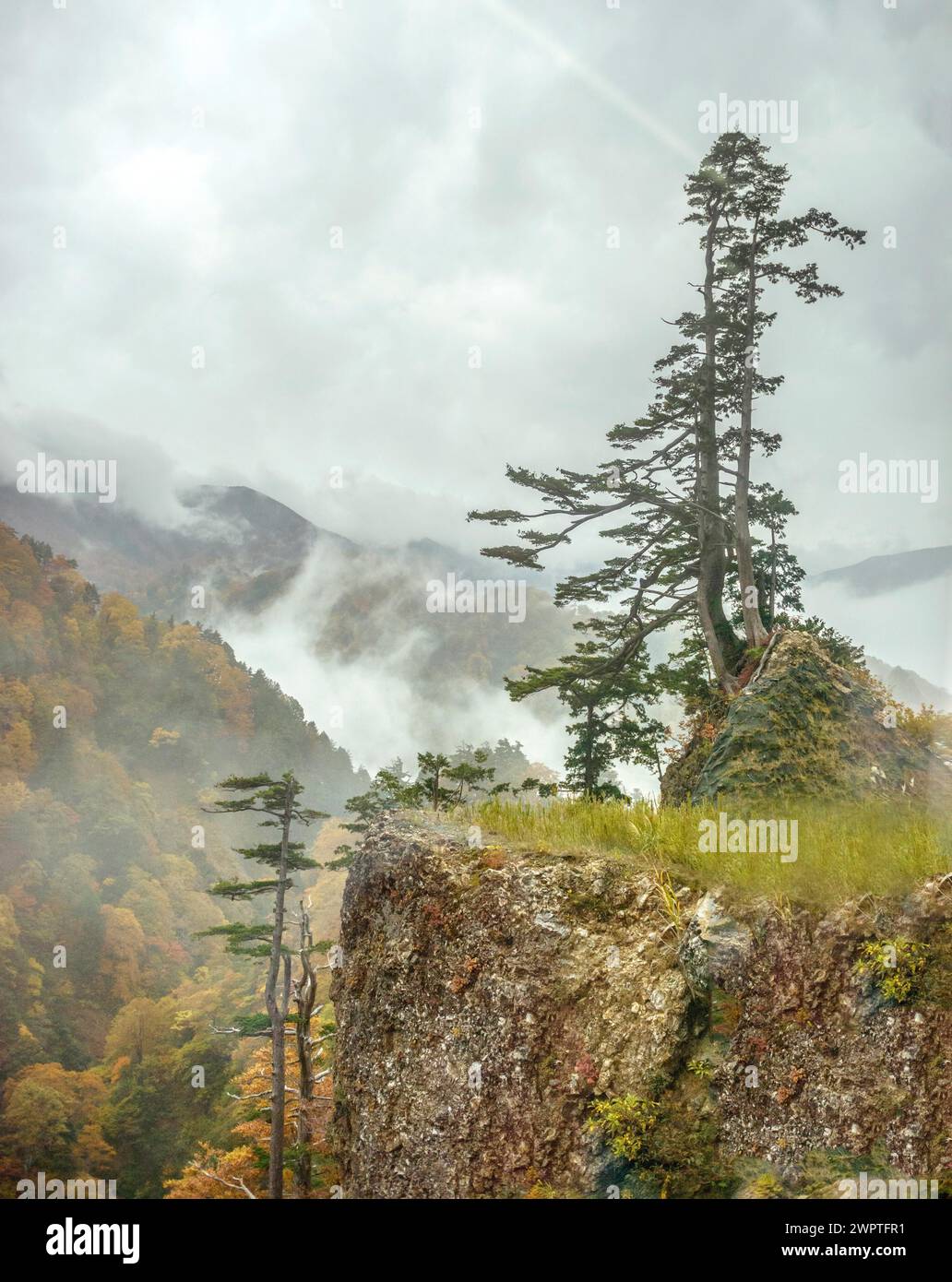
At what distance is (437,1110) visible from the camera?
29.2ft

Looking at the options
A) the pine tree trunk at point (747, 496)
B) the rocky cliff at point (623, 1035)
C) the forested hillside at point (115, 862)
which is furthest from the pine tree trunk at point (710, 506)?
the forested hillside at point (115, 862)

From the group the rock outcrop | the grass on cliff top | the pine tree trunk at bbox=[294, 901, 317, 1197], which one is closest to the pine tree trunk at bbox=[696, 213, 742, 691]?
the rock outcrop

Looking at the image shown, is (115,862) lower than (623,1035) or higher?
lower

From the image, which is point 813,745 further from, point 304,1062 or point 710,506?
point 304,1062

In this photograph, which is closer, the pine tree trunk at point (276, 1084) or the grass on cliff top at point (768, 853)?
the grass on cliff top at point (768, 853)

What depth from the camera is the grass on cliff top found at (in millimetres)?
7656

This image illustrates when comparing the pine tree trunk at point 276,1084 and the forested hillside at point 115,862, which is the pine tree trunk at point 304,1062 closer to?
the pine tree trunk at point 276,1084

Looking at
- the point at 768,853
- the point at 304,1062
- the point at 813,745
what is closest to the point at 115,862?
the point at 304,1062

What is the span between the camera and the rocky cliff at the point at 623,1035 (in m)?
7.07

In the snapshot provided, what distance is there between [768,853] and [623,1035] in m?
2.31

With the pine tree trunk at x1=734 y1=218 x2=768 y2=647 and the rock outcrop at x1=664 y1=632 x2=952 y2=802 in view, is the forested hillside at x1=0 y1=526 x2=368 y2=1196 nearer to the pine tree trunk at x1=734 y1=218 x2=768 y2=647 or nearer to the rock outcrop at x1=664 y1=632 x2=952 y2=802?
the pine tree trunk at x1=734 y1=218 x2=768 y2=647

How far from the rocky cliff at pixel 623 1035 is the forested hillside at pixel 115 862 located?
4416 centimetres

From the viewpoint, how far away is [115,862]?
117 meters
